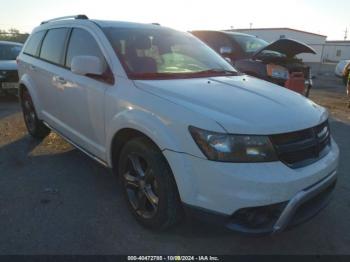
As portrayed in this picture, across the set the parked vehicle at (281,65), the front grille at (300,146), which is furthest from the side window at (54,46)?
the parked vehicle at (281,65)

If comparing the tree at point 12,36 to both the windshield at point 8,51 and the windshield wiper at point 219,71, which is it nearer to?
the windshield at point 8,51

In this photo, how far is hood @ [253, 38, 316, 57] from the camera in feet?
23.5

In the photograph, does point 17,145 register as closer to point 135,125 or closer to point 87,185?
point 87,185

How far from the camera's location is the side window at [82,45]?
376cm

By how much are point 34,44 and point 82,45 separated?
1.88 m

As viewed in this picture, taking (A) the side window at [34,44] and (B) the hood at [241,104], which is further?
(A) the side window at [34,44]

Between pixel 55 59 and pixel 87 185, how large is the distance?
164 cm

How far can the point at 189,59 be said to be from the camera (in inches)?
157

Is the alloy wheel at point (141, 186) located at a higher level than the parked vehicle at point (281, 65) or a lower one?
lower

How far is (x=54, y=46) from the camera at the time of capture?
472 cm

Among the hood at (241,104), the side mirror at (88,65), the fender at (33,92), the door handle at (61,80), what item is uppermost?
the side mirror at (88,65)

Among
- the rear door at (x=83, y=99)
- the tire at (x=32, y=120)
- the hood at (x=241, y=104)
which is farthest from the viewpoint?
the tire at (x=32, y=120)

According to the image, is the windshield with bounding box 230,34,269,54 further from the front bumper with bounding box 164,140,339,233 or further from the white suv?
the front bumper with bounding box 164,140,339,233

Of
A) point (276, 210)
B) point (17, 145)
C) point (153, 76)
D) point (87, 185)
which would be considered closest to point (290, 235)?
point (276, 210)
